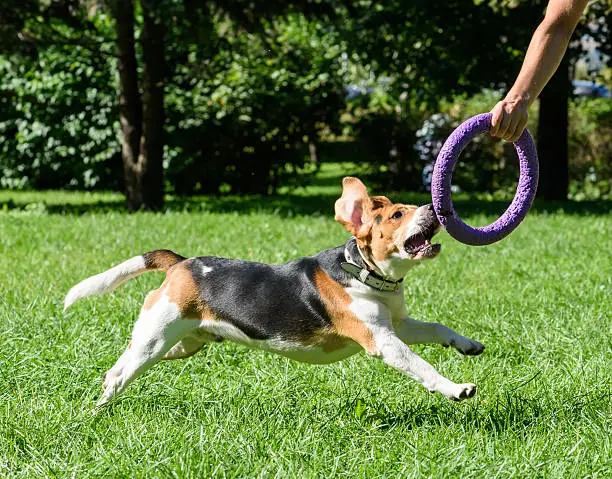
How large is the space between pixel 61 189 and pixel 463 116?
8420mm

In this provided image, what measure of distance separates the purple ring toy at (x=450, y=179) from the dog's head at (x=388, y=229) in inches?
2.6

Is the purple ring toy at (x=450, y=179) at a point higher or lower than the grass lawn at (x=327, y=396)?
higher

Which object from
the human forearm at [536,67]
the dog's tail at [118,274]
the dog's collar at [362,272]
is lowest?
the dog's tail at [118,274]

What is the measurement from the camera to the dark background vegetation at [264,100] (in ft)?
42.7

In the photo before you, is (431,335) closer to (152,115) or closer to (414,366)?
(414,366)

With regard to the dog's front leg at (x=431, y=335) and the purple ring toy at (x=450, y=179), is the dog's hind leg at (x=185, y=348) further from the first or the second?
the purple ring toy at (x=450, y=179)

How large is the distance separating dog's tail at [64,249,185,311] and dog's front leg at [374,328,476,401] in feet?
3.88

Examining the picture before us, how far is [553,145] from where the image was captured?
15.2 m

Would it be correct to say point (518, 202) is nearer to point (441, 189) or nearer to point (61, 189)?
point (441, 189)

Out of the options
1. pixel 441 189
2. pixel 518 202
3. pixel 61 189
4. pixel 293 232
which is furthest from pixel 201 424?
→ pixel 61 189

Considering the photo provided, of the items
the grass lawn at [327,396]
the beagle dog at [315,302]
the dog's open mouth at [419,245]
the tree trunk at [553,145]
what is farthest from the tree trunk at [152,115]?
the dog's open mouth at [419,245]

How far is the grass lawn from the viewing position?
3.31 m

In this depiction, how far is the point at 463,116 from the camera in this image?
18.5 meters

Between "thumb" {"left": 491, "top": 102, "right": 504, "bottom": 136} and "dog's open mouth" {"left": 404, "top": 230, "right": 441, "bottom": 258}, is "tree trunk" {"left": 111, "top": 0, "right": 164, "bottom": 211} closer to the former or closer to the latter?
"dog's open mouth" {"left": 404, "top": 230, "right": 441, "bottom": 258}
